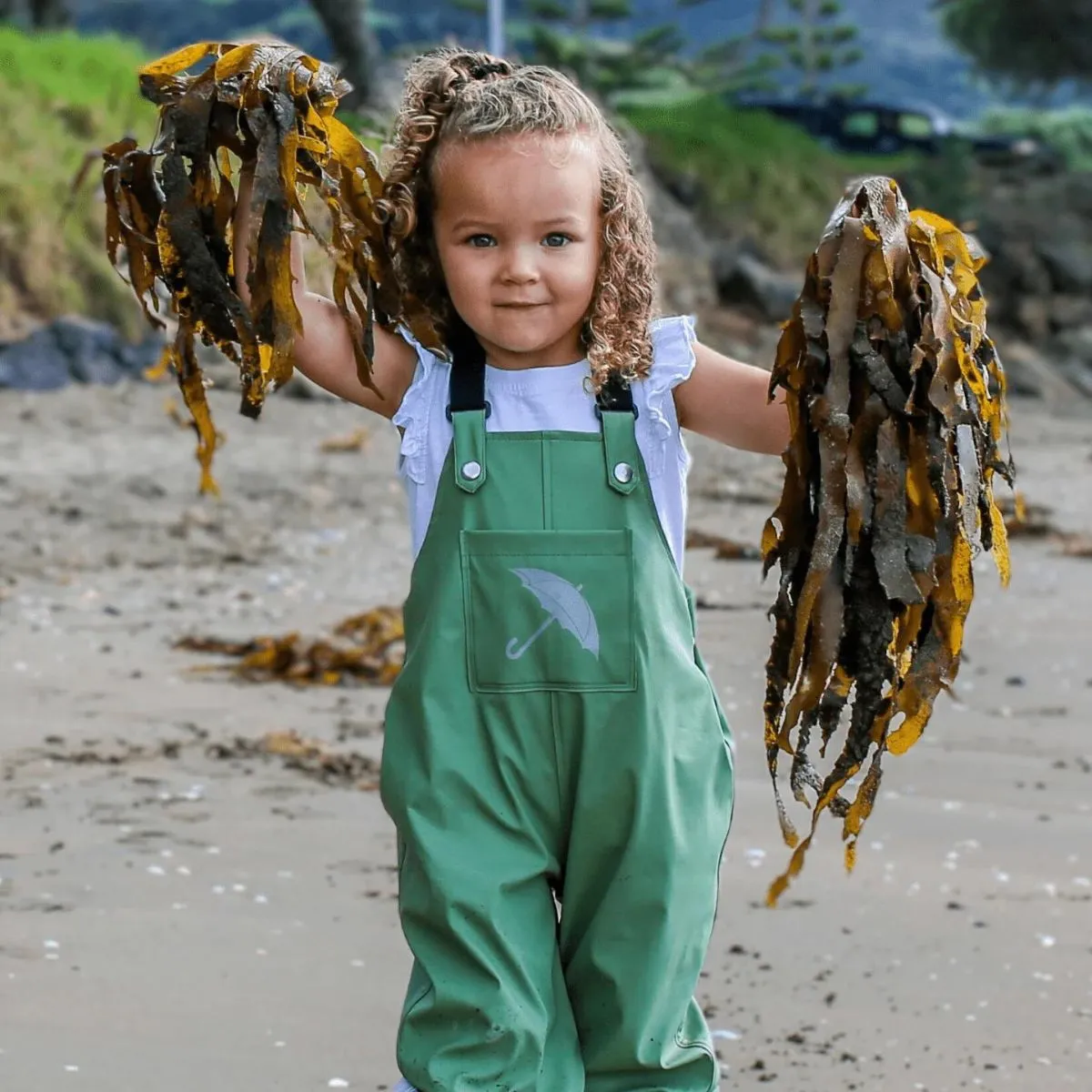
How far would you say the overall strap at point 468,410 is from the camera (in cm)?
252

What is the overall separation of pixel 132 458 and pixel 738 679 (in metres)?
4.35

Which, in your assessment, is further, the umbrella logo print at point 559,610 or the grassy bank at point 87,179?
the grassy bank at point 87,179

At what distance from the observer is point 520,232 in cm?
252

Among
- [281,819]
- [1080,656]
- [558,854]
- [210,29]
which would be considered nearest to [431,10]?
[210,29]

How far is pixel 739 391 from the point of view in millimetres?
2611

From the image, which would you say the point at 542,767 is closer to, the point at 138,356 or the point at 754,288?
the point at 138,356

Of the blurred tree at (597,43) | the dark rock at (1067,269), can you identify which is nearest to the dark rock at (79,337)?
the dark rock at (1067,269)

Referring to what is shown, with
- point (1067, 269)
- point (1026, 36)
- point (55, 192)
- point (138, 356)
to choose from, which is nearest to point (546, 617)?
point (138, 356)

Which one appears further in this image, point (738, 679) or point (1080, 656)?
point (1080, 656)

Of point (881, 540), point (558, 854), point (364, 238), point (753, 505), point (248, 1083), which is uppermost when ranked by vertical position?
point (364, 238)

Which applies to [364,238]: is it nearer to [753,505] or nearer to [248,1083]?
[248,1083]

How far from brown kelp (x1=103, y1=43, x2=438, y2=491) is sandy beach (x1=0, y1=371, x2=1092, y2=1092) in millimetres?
1147

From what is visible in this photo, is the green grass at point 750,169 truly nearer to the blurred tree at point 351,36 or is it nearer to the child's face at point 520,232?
the blurred tree at point 351,36

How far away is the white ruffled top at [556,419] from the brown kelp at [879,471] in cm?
18
